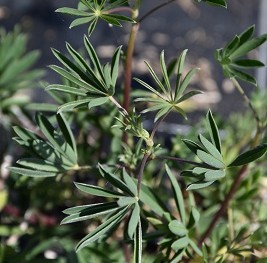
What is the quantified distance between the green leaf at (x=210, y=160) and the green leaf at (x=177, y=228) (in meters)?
0.17

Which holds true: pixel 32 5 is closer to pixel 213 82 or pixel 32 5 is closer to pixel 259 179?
pixel 213 82

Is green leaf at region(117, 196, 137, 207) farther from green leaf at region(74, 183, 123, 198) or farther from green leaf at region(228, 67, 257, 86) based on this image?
green leaf at region(228, 67, 257, 86)

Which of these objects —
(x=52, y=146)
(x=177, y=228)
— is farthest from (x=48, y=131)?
(x=177, y=228)

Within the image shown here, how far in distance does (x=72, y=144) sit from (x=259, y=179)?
438 mm

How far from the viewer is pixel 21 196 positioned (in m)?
1.41

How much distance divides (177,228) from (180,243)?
25 millimetres

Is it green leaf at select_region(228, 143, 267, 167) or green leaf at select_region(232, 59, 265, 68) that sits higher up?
green leaf at select_region(232, 59, 265, 68)

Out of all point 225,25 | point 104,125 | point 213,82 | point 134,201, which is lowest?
point 213,82

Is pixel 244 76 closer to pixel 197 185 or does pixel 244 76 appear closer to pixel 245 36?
pixel 245 36

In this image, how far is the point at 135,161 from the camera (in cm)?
96

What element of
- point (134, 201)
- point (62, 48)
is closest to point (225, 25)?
point (62, 48)

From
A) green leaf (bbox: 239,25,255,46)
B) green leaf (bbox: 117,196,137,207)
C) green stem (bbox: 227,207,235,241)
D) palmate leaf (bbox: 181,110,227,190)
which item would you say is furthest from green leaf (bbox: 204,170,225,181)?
green stem (bbox: 227,207,235,241)

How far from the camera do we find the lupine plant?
810 mm

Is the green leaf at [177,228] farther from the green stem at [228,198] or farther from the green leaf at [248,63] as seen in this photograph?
the green leaf at [248,63]
